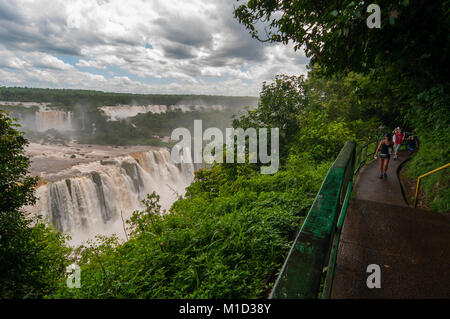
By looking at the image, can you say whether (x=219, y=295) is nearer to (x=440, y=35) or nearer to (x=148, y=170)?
(x=440, y=35)

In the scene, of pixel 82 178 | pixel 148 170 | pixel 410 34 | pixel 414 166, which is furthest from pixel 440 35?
pixel 148 170

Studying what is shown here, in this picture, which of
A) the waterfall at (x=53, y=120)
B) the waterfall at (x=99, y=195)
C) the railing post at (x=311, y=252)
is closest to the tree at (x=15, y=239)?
the railing post at (x=311, y=252)

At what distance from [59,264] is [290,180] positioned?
914cm

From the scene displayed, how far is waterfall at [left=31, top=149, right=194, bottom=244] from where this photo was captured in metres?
18.8

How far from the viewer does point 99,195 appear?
21.8m

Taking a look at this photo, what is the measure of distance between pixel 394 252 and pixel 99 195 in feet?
80.4

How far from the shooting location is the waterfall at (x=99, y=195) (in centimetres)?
1880

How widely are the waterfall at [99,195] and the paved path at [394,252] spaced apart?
12.9 metres

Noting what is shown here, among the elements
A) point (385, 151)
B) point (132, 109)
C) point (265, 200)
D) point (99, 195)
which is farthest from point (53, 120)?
point (385, 151)

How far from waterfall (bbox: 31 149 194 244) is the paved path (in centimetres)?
1289

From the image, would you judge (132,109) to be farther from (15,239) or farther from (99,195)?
(15,239)

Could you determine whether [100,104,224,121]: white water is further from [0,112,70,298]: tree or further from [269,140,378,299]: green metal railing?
[269,140,378,299]: green metal railing

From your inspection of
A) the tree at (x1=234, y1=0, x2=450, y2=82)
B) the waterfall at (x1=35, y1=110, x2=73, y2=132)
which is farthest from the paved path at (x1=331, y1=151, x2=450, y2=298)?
the waterfall at (x1=35, y1=110, x2=73, y2=132)

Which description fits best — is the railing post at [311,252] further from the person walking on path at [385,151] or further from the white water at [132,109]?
the white water at [132,109]
